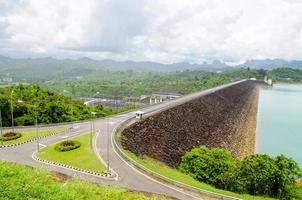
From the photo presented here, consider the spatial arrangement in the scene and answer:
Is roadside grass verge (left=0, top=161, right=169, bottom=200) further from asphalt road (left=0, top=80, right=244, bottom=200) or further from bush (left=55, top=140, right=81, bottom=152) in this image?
bush (left=55, top=140, right=81, bottom=152)

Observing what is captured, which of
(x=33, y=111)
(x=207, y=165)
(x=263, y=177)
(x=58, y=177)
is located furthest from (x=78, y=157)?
(x=33, y=111)

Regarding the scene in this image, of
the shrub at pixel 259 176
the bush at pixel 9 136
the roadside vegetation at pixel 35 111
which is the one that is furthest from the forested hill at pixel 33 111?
the shrub at pixel 259 176

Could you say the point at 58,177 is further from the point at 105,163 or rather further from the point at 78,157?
the point at 78,157

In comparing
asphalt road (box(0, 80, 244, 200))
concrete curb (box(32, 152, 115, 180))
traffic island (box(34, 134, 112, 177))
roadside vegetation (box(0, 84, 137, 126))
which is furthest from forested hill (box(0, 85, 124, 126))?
concrete curb (box(32, 152, 115, 180))

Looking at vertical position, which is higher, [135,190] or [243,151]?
[135,190]

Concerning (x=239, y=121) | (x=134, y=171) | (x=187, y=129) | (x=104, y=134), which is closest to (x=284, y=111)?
(x=239, y=121)

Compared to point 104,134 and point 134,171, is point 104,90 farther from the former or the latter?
point 134,171

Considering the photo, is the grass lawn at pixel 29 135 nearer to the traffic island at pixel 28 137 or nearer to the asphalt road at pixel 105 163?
the traffic island at pixel 28 137

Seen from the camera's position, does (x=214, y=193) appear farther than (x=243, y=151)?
No
